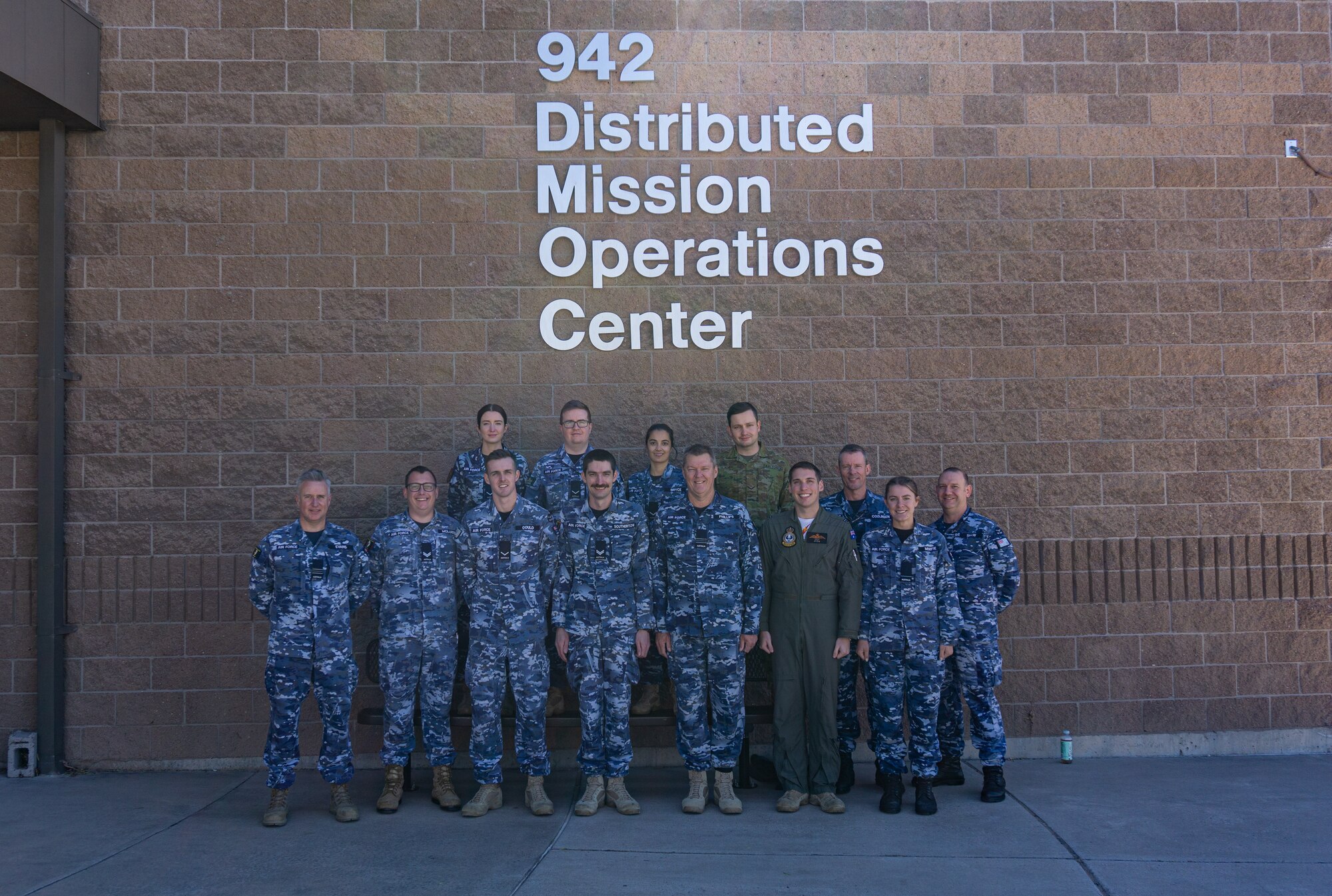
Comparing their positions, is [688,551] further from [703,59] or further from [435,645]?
[703,59]

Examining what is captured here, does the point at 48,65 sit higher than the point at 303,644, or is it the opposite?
the point at 48,65

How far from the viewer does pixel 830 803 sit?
597cm

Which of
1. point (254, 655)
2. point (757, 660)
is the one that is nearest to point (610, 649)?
point (757, 660)

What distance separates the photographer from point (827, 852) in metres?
5.30

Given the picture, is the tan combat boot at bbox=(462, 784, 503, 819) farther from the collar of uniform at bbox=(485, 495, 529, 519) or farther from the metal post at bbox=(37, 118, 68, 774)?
the metal post at bbox=(37, 118, 68, 774)

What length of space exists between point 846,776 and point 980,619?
1.24 meters

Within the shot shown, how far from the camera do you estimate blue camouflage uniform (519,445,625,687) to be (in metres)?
6.61

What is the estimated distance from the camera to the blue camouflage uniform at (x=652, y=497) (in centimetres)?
659

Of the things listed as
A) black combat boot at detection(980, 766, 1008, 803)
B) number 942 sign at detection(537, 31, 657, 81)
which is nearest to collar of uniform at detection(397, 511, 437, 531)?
number 942 sign at detection(537, 31, 657, 81)

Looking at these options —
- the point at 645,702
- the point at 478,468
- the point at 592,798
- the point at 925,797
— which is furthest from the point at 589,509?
the point at 925,797

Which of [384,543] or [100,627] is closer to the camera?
[384,543]

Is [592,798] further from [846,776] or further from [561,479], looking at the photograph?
[561,479]

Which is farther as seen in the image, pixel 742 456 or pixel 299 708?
pixel 742 456

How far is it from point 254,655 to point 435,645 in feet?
5.64
